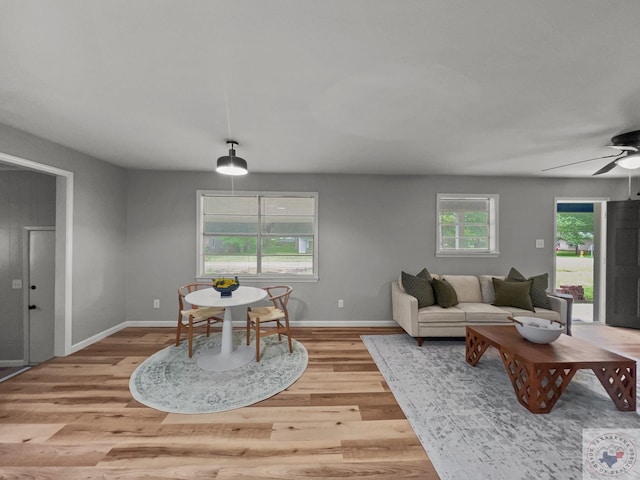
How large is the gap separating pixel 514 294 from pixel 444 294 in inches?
39.0

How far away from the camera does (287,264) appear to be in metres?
4.27

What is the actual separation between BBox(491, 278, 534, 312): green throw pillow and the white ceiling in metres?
1.84

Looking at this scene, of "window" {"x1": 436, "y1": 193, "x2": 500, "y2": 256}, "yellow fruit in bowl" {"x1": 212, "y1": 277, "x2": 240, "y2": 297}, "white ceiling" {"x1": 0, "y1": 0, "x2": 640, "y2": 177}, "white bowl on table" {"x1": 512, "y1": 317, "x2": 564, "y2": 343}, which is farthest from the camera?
"window" {"x1": 436, "y1": 193, "x2": 500, "y2": 256}

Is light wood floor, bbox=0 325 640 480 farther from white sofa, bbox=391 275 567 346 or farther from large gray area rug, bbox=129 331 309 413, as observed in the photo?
white sofa, bbox=391 275 567 346

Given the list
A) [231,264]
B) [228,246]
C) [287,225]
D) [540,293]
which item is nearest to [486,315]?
[540,293]

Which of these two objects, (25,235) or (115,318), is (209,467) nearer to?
(115,318)

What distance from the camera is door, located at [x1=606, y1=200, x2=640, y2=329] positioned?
407 centimetres

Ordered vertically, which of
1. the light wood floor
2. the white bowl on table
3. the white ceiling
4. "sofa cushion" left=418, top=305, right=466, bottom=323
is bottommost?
the light wood floor

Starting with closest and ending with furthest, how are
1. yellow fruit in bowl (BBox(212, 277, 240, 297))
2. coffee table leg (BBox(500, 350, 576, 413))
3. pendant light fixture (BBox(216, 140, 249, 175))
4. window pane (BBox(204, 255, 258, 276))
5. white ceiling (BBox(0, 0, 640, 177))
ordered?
white ceiling (BBox(0, 0, 640, 177))
coffee table leg (BBox(500, 350, 576, 413))
pendant light fixture (BBox(216, 140, 249, 175))
yellow fruit in bowl (BBox(212, 277, 240, 297))
window pane (BBox(204, 255, 258, 276))

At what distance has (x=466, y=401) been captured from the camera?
2.28 metres

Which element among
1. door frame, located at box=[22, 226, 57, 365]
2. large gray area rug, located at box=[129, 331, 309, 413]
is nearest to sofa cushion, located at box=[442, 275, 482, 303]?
large gray area rug, located at box=[129, 331, 309, 413]

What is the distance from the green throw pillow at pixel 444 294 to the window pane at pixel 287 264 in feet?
6.30

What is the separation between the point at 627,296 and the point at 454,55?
5311 millimetres

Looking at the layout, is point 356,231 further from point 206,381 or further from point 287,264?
point 206,381
